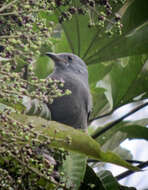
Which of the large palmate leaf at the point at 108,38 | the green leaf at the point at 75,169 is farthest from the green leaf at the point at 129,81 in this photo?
the green leaf at the point at 75,169

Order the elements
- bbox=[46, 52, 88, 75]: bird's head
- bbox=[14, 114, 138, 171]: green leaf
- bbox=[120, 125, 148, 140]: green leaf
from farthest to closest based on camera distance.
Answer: bbox=[46, 52, 88, 75]: bird's head, bbox=[120, 125, 148, 140]: green leaf, bbox=[14, 114, 138, 171]: green leaf

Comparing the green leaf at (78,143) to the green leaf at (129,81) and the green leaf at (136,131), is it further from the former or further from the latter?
the green leaf at (129,81)

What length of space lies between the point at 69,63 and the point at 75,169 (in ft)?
6.91

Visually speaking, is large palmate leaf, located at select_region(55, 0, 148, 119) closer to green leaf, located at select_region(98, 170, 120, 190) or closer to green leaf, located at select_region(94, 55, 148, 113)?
green leaf, located at select_region(94, 55, 148, 113)

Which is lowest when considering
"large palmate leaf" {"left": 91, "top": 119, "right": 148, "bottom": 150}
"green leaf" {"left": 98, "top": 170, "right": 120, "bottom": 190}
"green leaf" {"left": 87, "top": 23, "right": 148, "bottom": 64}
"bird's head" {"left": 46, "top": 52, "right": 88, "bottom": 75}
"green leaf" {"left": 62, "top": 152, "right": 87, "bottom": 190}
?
"large palmate leaf" {"left": 91, "top": 119, "right": 148, "bottom": 150}

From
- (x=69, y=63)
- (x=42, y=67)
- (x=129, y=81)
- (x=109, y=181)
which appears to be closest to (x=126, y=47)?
(x=129, y=81)

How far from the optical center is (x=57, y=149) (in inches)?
75.0

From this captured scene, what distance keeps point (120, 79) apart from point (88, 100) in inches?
13.3

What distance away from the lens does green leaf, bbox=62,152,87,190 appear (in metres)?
2.24

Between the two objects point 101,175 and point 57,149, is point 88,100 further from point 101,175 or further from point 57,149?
point 57,149

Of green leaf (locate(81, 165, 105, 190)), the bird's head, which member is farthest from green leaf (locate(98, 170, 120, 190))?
the bird's head

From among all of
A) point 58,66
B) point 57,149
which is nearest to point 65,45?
point 58,66

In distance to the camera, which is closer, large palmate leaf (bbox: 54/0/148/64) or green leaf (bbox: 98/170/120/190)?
green leaf (bbox: 98/170/120/190)

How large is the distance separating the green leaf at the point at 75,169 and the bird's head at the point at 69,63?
156cm
